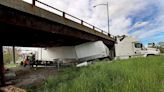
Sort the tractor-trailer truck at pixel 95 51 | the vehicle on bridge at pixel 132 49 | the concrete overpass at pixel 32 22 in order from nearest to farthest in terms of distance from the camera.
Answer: the concrete overpass at pixel 32 22 < the tractor-trailer truck at pixel 95 51 < the vehicle on bridge at pixel 132 49

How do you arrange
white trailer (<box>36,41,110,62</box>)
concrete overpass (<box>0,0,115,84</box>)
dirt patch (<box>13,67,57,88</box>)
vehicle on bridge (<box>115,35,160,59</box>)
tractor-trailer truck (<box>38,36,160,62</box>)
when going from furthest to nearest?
1. vehicle on bridge (<box>115,35,160,59</box>)
2. tractor-trailer truck (<box>38,36,160,62</box>)
3. white trailer (<box>36,41,110,62</box>)
4. dirt patch (<box>13,67,57,88</box>)
5. concrete overpass (<box>0,0,115,84</box>)

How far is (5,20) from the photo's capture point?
13.2m

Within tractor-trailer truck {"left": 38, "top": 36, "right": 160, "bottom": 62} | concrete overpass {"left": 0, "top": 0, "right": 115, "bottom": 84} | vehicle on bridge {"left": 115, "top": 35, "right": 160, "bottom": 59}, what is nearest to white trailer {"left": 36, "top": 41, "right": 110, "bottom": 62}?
tractor-trailer truck {"left": 38, "top": 36, "right": 160, "bottom": 62}

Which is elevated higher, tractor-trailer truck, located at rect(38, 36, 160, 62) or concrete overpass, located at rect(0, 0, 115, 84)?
concrete overpass, located at rect(0, 0, 115, 84)

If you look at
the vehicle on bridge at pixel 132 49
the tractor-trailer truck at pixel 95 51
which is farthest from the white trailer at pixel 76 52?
the vehicle on bridge at pixel 132 49

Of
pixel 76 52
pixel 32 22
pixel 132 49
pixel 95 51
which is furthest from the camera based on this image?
pixel 132 49

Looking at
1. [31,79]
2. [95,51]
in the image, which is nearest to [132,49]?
[95,51]

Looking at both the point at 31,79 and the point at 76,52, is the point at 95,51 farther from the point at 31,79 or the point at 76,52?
the point at 31,79

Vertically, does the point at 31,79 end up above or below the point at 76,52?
below

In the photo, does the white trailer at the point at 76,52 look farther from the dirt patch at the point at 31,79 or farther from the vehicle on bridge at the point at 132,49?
the dirt patch at the point at 31,79

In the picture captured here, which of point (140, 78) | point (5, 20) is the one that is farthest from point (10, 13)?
point (140, 78)

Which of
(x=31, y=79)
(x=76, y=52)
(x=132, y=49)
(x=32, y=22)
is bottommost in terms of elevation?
(x=31, y=79)

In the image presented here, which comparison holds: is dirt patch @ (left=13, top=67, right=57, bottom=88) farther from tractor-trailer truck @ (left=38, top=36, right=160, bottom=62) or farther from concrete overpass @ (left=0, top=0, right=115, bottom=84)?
tractor-trailer truck @ (left=38, top=36, right=160, bottom=62)

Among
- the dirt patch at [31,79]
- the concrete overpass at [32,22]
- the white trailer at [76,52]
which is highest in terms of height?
the concrete overpass at [32,22]
